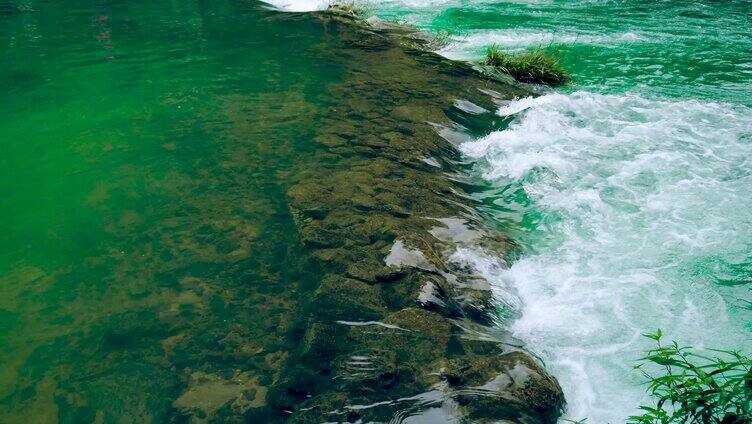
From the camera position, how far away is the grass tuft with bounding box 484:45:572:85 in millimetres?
10727

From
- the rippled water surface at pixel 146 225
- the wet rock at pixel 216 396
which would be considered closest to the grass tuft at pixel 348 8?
the rippled water surface at pixel 146 225

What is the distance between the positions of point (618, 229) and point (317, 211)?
381cm

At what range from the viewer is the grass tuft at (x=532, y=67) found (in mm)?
10727

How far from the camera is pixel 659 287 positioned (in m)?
5.32

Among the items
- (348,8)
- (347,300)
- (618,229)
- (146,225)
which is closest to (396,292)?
(347,300)

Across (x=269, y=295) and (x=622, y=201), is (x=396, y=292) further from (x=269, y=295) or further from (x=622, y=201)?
(x=622, y=201)

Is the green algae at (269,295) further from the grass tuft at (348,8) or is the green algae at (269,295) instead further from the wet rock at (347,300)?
the grass tuft at (348,8)

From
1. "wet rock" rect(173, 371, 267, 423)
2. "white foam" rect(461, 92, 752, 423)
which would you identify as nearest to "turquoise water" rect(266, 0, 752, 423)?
"white foam" rect(461, 92, 752, 423)

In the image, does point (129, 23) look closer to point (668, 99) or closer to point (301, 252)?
point (301, 252)

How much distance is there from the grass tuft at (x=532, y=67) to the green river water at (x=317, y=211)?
62 centimetres

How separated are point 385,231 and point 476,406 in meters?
2.29

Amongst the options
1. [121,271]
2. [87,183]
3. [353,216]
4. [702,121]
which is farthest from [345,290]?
[702,121]

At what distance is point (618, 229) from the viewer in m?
6.35

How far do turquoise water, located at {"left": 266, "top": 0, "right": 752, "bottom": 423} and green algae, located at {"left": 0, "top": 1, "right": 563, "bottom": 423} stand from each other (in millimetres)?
589
